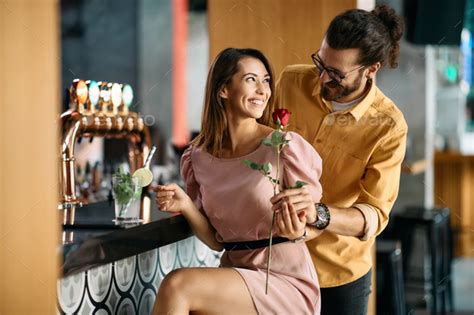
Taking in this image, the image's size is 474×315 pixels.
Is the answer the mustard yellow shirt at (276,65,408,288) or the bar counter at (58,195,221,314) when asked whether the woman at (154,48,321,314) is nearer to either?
the bar counter at (58,195,221,314)

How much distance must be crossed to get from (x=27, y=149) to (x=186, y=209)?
63cm

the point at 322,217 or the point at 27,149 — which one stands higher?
the point at 27,149

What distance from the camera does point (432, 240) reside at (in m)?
4.48

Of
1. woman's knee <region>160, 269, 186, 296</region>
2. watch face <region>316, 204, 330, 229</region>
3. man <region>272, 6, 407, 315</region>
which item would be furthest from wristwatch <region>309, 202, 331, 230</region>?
woman's knee <region>160, 269, 186, 296</region>

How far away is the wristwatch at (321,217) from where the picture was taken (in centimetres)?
167

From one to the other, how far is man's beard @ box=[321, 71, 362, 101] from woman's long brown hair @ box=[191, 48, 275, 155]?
0.64 feet

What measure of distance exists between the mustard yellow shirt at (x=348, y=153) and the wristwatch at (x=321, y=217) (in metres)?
0.19

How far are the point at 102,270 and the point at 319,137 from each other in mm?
646

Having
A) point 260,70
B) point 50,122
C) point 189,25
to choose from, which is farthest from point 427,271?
point 50,122

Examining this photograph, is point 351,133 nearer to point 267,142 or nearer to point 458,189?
point 267,142

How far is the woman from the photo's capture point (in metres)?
1.57

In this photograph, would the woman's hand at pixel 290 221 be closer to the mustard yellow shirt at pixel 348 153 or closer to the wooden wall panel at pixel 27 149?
the mustard yellow shirt at pixel 348 153

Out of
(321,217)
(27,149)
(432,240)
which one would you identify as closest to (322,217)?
(321,217)

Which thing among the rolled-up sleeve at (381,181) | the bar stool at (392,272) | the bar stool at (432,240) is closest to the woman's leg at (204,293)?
the rolled-up sleeve at (381,181)
